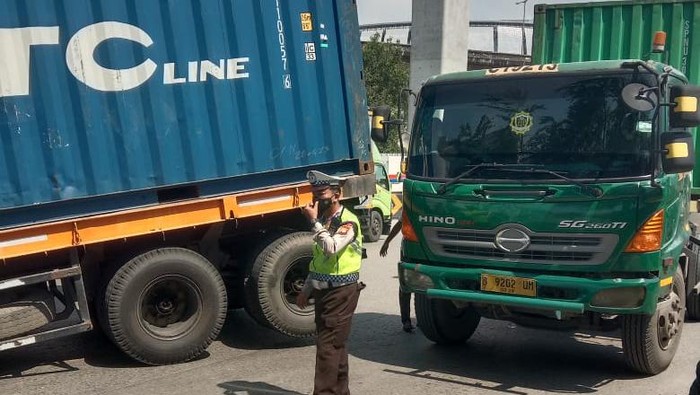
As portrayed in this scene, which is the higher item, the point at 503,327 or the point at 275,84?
the point at 275,84

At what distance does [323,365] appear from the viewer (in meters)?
4.82

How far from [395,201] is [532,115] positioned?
29.2ft

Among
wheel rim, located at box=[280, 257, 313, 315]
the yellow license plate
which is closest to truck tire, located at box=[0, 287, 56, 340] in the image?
wheel rim, located at box=[280, 257, 313, 315]

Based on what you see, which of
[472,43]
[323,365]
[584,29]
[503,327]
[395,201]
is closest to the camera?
[323,365]

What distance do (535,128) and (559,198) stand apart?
0.63 metres

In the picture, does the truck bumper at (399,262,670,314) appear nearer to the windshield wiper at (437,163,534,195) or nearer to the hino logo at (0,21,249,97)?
the windshield wiper at (437,163,534,195)

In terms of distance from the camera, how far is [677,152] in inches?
197

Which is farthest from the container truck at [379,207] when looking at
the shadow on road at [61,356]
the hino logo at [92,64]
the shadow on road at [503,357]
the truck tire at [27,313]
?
the truck tire at [27,313]

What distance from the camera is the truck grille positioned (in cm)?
522

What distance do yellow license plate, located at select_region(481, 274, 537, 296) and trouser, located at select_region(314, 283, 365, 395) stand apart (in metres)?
1.21

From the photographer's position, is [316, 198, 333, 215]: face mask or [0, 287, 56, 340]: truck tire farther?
[0, 287, 56, 340]: truck tire

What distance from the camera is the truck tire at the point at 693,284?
6387 millimetres

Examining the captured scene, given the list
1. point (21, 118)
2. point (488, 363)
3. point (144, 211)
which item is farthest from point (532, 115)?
point (21, 118)

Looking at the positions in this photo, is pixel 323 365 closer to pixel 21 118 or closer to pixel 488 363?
pixel 488 363
